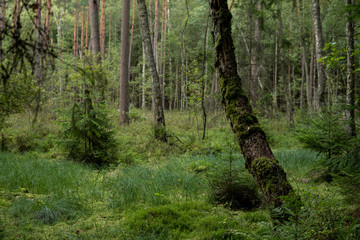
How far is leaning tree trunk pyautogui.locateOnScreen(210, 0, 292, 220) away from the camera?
2.75m

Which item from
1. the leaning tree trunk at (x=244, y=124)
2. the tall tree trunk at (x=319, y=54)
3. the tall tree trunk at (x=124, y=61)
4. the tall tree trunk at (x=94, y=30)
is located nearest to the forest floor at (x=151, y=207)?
the leaning tree trunk at (x=244, y=124)

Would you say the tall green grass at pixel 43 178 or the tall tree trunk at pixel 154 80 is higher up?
the tall tree trunk at pixel 154 80

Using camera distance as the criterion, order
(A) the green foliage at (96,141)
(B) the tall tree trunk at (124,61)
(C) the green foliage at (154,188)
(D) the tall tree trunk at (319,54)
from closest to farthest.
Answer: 1. (C) the green foliage at (154,188)
2. (A) the green foliage at (96,141)
3. (D) the tall tree trunk at (319,54)
4. (B) the tall tree trunk at (124,61)

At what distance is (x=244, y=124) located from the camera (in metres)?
3.11

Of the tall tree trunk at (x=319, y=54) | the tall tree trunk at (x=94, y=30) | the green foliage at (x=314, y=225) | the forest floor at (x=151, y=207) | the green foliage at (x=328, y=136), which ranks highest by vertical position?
the tall tree trunk at (x=94, y=30)

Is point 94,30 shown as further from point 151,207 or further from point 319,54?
point 151,207

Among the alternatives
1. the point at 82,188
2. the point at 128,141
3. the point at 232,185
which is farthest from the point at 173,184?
the point at 128,141

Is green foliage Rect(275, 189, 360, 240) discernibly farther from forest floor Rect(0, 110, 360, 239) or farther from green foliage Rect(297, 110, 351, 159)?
green foliage Rect(297, 110, 351, 159)

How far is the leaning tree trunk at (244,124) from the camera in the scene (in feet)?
9.03

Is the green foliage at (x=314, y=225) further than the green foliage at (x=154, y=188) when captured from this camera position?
No

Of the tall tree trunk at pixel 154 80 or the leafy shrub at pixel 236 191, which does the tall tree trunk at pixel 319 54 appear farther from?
the leafy shrub at pixel 236 191

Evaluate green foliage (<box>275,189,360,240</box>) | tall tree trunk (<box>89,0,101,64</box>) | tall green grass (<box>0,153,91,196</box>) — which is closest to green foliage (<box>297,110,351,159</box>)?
green foliage (<box>275,189,360,240</box>)

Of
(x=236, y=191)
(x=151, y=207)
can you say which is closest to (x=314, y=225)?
(x=236, y=191)

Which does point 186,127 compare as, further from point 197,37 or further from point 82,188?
point 197,37
